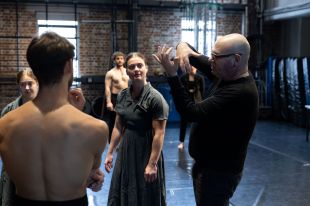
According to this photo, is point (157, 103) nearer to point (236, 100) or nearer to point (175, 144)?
point (236, 100)

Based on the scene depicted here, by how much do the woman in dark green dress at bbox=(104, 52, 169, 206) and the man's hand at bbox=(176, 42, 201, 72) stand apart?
591 mm

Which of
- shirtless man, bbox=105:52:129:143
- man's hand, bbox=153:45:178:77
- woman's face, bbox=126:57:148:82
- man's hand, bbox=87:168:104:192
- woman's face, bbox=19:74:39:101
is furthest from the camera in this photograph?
shirtless man, bbox=105:52:129:143

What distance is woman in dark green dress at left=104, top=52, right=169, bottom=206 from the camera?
121 inches

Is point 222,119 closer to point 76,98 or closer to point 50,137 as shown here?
point 76,98

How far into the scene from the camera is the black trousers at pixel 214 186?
92.2 inches

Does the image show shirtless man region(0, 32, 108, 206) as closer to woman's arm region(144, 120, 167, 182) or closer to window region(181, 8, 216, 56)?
woman's arm region(144, 120, 167, 182)

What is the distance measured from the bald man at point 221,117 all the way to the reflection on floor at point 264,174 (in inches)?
85.1

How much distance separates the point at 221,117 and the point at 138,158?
3.51ft

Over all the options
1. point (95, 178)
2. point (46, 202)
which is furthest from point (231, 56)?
point (46, 202)

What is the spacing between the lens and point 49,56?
1.54 meters

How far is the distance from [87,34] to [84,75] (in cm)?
100

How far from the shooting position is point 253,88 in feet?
7.57

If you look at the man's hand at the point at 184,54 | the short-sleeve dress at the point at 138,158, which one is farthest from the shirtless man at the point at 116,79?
the man's hand at the point at 184,54

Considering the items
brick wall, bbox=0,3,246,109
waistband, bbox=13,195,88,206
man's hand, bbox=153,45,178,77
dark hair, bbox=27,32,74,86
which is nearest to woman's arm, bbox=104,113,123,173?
man's hand, bbox=153,45,178,77
